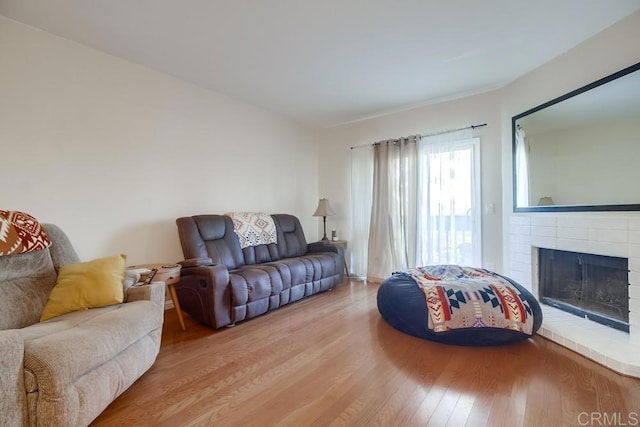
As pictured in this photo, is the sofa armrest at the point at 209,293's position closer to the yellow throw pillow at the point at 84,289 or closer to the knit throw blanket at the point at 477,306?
the yellow throw pillow at the point at 84,289

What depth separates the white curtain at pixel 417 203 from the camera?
348 centimetres

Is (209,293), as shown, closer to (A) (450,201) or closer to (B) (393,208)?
(B) (393,208)

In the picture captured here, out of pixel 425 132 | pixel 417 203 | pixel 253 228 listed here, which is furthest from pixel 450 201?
pixel 253 228

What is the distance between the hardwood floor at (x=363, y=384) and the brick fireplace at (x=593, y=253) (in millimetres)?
100

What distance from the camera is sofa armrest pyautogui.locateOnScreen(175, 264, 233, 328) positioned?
2441 millimetres

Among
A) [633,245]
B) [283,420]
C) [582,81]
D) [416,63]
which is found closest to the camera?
[283,420]

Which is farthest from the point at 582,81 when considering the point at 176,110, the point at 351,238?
the point at 176,110

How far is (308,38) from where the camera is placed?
7.66ft

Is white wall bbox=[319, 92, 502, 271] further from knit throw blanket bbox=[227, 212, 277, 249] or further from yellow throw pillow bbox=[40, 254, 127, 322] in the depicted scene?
yellow throw pillow bbox=[40, 254, 127, 322]

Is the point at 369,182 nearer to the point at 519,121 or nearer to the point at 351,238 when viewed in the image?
the point at 351,238

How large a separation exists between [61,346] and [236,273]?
1.54 metres

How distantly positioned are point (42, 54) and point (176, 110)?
106 centimetres

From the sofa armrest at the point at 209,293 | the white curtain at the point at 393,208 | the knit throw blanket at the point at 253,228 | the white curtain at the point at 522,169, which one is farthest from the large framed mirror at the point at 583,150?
the sofa armrest at the point at 209,293

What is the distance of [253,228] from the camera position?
137 inches
